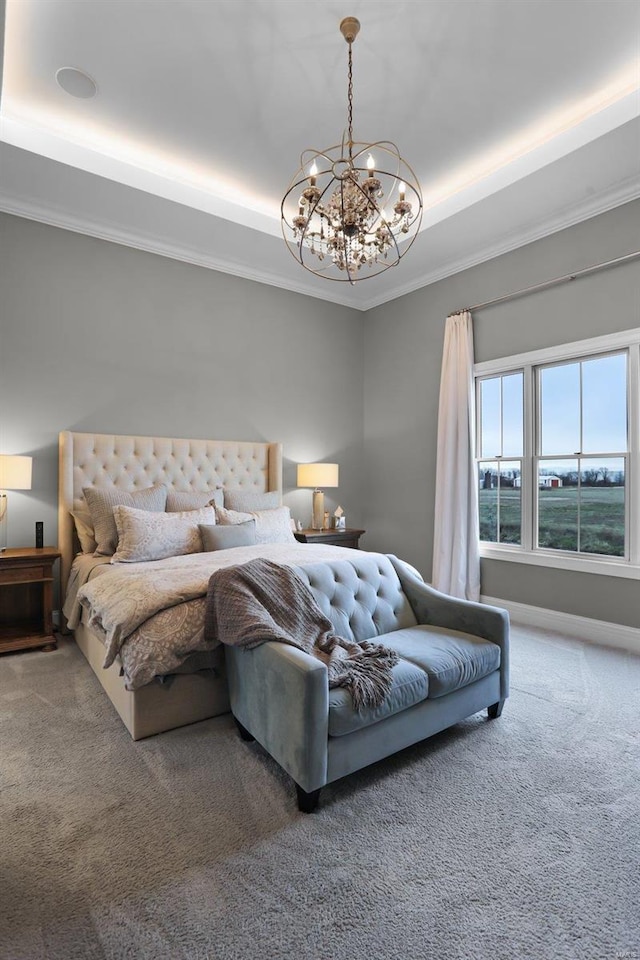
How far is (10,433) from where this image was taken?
377 centimetres

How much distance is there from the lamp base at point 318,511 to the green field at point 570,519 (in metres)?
1.66

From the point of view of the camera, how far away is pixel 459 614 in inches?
105

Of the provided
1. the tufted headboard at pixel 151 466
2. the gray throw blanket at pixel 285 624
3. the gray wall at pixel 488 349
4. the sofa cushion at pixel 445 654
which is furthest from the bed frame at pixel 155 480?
the gray wall at pixel 488 349

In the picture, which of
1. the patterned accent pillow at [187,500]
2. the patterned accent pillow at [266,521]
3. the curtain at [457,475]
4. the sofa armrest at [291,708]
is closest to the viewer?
the sofa armrest at [291,708]

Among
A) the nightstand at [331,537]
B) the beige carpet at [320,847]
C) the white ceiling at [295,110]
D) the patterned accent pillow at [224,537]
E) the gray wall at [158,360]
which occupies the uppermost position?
the white ceiling at [295,110]

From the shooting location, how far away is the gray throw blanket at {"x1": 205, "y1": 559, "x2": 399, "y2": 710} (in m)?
2.04

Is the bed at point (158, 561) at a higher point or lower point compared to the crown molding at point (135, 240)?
lower

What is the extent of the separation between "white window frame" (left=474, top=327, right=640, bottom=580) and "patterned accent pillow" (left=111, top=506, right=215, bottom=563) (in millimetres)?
2648

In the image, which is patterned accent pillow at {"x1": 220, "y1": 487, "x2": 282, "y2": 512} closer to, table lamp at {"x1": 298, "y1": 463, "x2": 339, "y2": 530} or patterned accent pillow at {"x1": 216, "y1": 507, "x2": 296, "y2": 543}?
patterned accent pillow at {"x1": 216, "y1": 507, "x2": 296, "y2": 543}

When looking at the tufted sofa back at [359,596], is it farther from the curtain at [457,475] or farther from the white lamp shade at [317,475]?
the white lamp shade at [317,475]

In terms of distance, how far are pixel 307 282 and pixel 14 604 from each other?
159 inches

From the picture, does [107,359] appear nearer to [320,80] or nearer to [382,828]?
[320,80]

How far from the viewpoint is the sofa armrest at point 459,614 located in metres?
2.53

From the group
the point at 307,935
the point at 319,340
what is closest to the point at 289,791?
the point at 307,935
